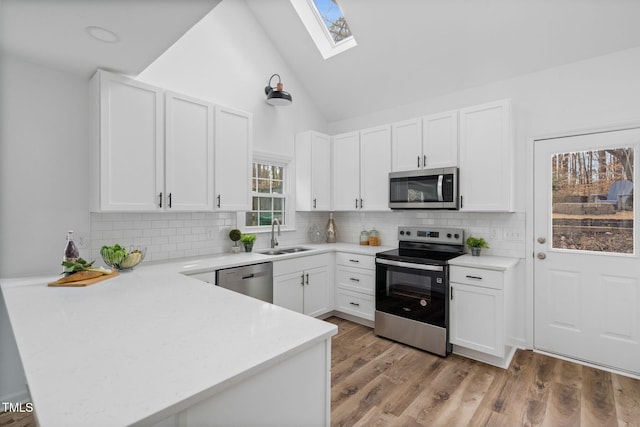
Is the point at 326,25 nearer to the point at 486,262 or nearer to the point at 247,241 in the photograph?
the point at 247,241

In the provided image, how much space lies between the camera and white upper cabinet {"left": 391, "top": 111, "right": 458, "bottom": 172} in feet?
10.7

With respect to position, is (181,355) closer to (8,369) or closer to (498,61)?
(8,369)

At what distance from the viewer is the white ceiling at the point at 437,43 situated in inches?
104

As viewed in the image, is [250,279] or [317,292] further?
[317,292]

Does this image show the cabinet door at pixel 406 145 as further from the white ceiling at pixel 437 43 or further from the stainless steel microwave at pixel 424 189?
the white ceiling at pixel 437 43

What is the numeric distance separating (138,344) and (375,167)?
3.22 metres

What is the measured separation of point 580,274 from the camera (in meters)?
2.87

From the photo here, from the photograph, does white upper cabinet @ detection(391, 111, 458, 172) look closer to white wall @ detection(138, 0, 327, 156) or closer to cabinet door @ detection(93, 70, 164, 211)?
white wall @ detection(138, 0, 327, 156)

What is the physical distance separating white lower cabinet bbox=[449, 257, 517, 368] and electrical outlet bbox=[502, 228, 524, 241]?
31cm

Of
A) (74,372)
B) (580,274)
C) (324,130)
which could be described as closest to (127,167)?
(74,372)

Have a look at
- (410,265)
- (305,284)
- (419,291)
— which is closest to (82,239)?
(305,284)

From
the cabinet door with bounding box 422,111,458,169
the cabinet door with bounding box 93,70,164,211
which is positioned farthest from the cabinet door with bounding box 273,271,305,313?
the cabinet door with bounding box 422,111,458,169

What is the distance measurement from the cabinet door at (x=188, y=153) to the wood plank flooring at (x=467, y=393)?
5.91 feet

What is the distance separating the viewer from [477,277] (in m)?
2.85
